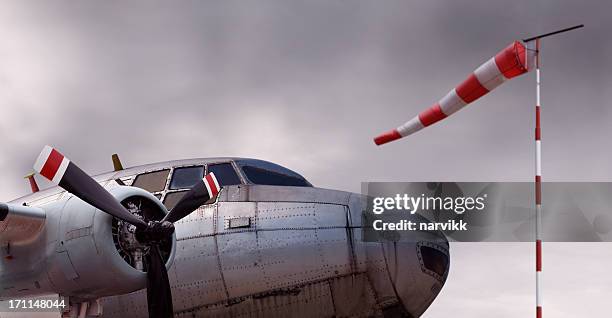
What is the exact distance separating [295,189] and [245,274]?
189 centimetres

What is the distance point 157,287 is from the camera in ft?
41.6

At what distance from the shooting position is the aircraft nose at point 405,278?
12672mm

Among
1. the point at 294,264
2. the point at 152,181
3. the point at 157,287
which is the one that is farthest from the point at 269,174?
the point at 157,287

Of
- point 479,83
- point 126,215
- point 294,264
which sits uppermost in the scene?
point 479,83

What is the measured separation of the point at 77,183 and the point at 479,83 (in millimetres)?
8594

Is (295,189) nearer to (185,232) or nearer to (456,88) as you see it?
(185,232)

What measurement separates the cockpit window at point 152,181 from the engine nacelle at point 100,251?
1.74 metres

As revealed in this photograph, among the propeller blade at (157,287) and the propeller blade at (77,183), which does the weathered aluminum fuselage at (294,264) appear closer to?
the propeller blade at (157,287)

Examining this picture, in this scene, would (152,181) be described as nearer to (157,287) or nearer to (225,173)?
(225,173)

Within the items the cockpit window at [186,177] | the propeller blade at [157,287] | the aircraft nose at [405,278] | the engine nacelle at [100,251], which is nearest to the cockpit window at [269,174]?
the cockpit window at [186,177]

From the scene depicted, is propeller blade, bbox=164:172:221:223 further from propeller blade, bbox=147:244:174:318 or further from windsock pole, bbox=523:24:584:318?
windsock pole, bbox=523:24:584:318

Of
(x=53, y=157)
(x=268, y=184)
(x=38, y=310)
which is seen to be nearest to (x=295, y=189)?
(x=268, y=184)

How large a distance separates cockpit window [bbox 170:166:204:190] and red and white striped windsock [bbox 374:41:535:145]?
6026 mm

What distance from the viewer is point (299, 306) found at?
42.8 feet
